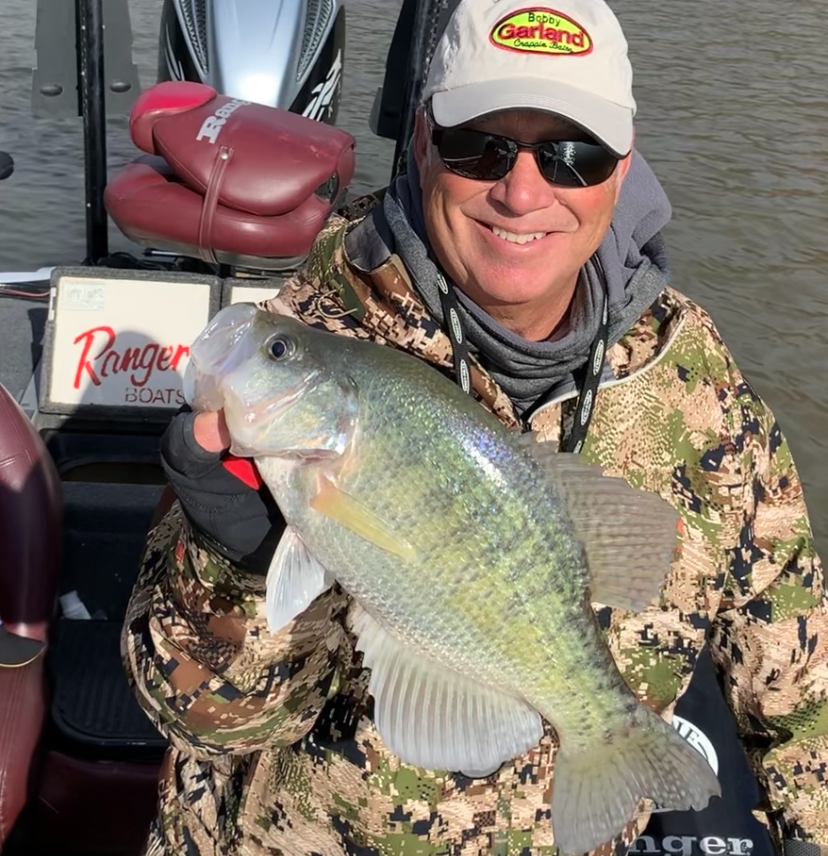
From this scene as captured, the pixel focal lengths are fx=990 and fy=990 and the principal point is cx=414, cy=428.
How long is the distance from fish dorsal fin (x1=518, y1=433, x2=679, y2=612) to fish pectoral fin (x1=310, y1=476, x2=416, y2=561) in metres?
0.29

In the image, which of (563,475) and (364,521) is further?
(563,475)

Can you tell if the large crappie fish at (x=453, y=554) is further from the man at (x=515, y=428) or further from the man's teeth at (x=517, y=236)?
the man's teeth at (x=517, y=236)

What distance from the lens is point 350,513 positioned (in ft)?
4.33

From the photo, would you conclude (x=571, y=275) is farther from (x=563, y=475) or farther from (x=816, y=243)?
(x=816, y=243)

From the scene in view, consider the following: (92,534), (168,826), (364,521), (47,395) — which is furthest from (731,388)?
(47,395)

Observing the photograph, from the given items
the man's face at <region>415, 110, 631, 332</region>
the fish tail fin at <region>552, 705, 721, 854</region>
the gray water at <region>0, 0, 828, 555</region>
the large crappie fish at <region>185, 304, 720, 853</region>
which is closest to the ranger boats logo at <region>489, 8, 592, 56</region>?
the man's face at <region>415, 110, 631, 332</region>

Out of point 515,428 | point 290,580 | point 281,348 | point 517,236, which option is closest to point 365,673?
point 290,580

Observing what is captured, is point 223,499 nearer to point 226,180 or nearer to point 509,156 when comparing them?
point 509,156

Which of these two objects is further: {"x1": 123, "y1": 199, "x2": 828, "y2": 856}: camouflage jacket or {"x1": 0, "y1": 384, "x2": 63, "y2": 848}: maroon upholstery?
{"x1": 0, "y1": 384, "x2": 63, "y2": 848}: maroon upholstery

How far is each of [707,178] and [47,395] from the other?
24.1ft

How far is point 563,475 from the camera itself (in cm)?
145

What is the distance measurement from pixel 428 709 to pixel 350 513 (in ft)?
1.10

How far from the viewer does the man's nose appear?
1560mm

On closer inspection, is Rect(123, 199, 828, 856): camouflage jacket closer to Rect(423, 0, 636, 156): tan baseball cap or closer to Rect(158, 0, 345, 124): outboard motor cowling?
Rect(423, 0, 636, 156): tan baseball cap
